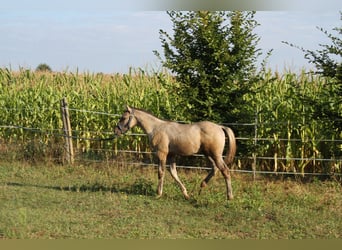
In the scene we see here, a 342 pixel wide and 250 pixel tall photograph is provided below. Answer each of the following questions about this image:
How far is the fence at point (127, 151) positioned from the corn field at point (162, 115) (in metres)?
0.03

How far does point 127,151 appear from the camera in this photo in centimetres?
1147

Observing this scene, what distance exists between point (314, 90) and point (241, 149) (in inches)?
90.7

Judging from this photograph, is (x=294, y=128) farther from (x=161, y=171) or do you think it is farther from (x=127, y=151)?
(x=127, y=151)

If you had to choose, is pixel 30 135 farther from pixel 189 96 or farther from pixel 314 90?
pixel 314 90

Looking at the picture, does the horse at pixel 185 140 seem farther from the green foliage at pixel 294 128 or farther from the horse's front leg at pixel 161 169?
the green foliage at pixel 294 128

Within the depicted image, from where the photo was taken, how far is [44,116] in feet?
43.8

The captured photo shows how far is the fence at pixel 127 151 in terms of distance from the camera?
1060cm

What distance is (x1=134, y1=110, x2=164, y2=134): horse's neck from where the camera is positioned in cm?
860

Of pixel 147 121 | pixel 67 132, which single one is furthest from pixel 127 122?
pixel 67 132

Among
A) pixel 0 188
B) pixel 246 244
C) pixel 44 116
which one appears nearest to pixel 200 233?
pixel 246 244

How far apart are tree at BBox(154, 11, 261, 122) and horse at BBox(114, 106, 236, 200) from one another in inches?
93.7

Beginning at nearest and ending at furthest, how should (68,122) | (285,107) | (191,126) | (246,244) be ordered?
(246,244) → (191,126) → (285,107) → (68,122)

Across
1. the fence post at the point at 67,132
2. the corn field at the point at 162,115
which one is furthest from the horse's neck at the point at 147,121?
the fence post at the point at 67,132

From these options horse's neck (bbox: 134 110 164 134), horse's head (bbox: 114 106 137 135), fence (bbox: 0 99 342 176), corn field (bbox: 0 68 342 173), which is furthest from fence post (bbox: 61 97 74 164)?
horse's neck (bbox: 134 110 164 134)
